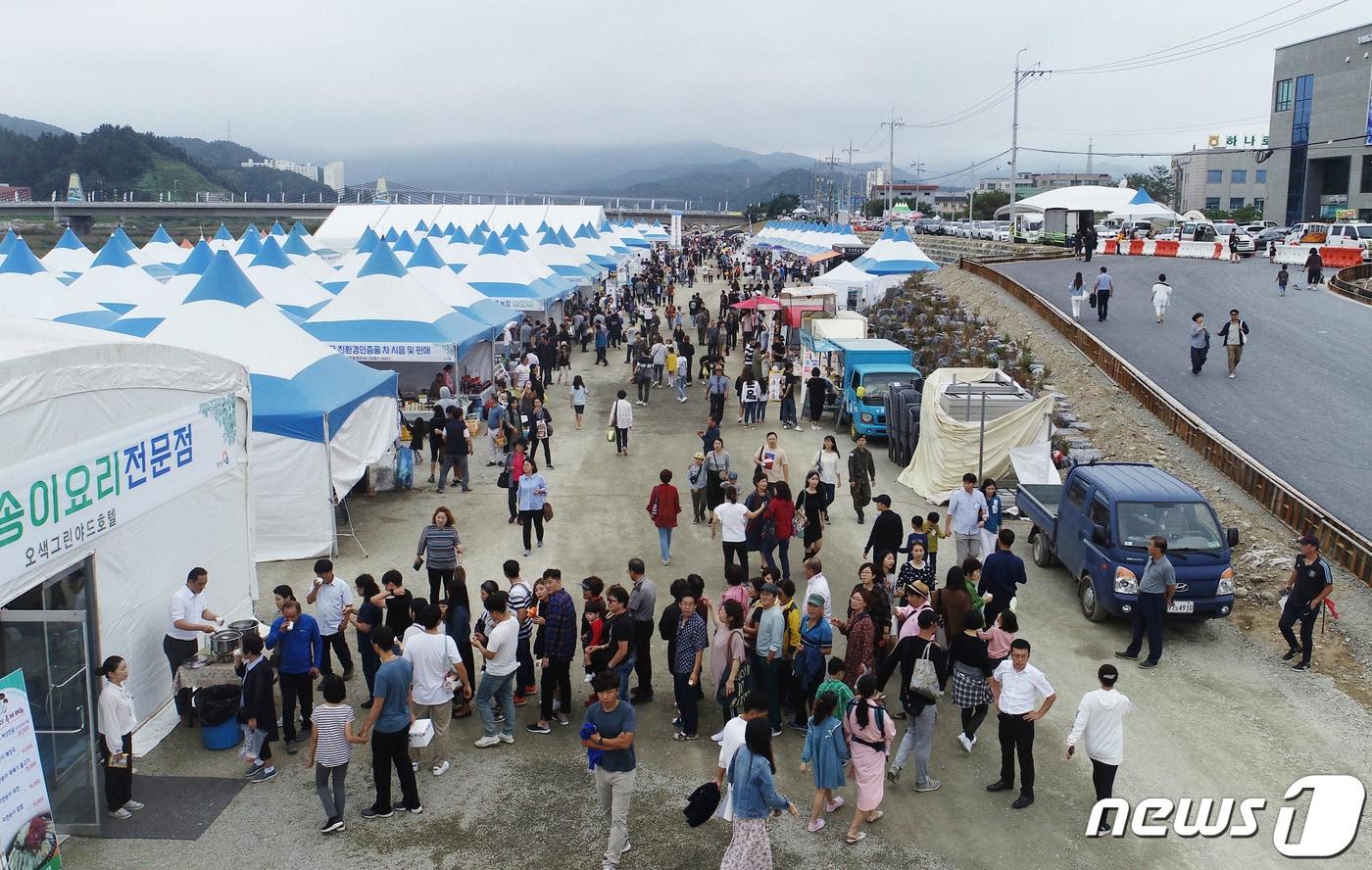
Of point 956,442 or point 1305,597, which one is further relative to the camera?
point 956,442

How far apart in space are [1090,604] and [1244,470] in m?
4.43

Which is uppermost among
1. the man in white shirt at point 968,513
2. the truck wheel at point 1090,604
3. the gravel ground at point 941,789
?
the man in white shirt at point 968,513

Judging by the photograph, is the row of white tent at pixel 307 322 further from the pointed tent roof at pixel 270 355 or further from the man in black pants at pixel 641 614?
the man in black pants at pixel 641 614

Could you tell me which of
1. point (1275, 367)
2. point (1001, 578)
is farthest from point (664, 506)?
point (1275, 367)

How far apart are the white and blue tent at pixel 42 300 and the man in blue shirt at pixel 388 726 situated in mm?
18066

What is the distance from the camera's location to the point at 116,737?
23.2ft

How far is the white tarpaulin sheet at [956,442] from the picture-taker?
15.5 metres

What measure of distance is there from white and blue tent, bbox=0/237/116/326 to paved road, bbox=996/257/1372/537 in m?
22.3

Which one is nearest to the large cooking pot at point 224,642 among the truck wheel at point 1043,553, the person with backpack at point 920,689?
the person with backpack at point 920,689

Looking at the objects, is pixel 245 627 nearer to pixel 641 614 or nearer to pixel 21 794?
pixel 21 794

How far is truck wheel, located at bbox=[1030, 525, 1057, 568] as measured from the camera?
1315cm

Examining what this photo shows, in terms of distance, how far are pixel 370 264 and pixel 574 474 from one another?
268 inches

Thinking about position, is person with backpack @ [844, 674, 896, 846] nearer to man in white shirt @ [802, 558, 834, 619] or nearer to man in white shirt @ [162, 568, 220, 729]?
man in white shirt @ [802, 558, 834, 619]

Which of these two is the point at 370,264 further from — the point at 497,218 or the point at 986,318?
the point at 497,218
